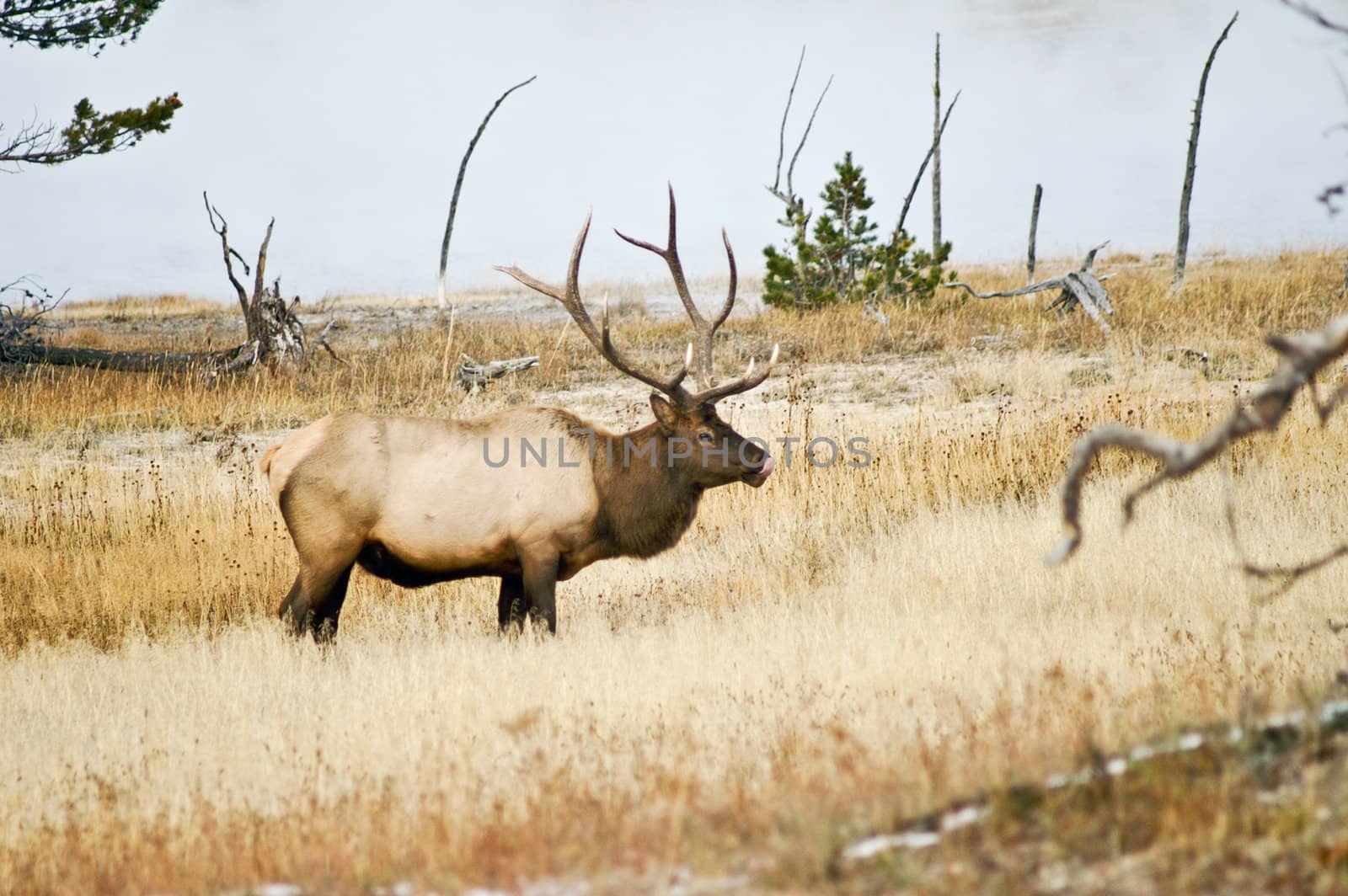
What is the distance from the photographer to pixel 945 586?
8.18 meters

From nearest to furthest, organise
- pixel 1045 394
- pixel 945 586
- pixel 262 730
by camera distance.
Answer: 1. pixel 262 730
2. pixel 945 586
3. pixel 1045 394

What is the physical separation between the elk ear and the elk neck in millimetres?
71

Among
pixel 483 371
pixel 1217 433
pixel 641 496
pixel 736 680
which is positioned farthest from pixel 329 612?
pixel 483 371

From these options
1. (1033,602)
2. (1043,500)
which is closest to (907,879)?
(1033,602)

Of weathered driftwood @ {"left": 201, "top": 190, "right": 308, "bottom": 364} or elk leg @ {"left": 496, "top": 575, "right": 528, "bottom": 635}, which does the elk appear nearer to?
elk leg @ {"left": 496, "top": 575, "right": 528, "bottom": 635}

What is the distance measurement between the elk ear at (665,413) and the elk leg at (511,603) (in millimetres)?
1343

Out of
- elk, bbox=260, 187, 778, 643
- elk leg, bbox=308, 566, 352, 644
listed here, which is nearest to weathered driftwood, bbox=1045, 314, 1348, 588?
elk, bbox=260, 187, 778, 643

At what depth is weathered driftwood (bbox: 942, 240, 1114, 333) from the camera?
17.8m

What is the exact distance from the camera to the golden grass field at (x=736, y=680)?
3514mm

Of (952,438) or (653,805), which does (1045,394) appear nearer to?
(952,438)

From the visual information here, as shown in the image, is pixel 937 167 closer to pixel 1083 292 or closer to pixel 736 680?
pixel 1083 292

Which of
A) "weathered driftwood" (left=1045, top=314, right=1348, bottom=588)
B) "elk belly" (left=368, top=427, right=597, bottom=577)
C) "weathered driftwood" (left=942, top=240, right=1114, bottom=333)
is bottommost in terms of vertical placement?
"elk belly" (left=368, top=427, right=597, bottom=577)

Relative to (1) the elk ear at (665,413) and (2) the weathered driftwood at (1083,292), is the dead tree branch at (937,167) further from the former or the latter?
(1) the elk ear at (665,413)

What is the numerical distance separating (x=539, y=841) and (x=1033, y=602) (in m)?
4.68
